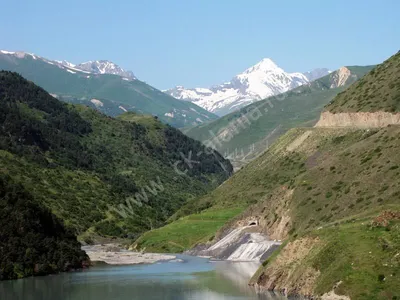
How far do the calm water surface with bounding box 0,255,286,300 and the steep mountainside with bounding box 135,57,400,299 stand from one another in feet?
18.9

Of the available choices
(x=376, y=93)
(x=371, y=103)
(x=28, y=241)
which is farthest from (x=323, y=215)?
(x=376, y=93)

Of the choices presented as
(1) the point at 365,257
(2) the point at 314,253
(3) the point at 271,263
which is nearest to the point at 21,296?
(3) the point at 271,263

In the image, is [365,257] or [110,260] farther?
[110,260]

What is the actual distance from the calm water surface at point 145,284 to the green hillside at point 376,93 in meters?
61.5

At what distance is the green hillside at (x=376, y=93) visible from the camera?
16475cm

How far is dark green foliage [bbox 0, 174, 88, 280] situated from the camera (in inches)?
4313

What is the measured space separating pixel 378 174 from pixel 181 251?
65.8m

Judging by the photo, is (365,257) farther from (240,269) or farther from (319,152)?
(319,152)

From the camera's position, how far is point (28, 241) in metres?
113

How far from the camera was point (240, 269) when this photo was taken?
10869 cm

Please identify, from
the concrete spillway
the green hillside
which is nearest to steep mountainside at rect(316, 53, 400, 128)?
the green hillside

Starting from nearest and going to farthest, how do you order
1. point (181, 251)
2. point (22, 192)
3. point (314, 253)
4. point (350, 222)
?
1. point (314, 253)
2. point (350, 222)
3. point (22, 192)
4. point (181, 251)

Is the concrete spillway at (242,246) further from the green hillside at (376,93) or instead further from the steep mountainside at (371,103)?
the green hillside at (376,93)

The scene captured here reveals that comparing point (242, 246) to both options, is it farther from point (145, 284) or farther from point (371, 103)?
point (371, 103)
